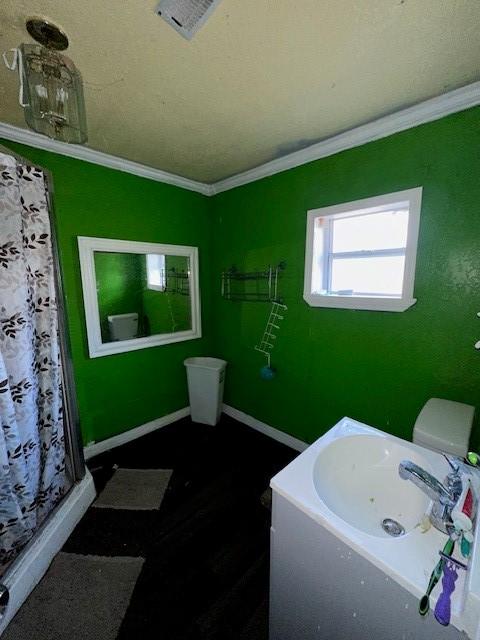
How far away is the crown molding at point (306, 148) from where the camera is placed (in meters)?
1.29

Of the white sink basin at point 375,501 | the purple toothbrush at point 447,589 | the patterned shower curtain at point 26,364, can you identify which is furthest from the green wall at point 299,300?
the purple toothbrush at point 447,589

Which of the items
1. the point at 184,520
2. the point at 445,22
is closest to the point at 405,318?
the point at 445,22

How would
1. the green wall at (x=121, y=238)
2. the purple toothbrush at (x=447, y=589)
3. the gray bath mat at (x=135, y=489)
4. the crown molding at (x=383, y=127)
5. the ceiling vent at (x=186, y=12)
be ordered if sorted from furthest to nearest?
the green wall at (x=121, y=238) → the gray bath mat at (x=135, y=489) → the crown molding at (x=383, y=127) → the ceiling vent at (x=186, y=12) → the purple toothbrush at (x=447, y=589)

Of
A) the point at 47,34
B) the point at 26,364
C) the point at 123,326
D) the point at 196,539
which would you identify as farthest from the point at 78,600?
the point at 47,34

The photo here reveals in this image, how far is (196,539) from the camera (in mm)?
1425

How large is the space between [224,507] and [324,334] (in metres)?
1.36

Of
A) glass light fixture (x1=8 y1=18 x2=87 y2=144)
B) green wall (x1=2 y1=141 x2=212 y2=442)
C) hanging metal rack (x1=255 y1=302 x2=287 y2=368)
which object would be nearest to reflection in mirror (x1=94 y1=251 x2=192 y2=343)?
green wall (x1=2 y1=141 x2=212 y2=442)

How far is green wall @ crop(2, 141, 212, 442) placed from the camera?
1831mm

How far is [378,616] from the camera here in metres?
0.64

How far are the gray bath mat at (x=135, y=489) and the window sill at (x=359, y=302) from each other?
1.71m

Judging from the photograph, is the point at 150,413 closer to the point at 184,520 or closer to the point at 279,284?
the point at 184,520

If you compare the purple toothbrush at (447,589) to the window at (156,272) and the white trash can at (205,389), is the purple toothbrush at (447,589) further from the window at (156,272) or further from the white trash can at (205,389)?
the window at (156,272)

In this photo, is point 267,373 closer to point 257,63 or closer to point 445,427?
point 445,427

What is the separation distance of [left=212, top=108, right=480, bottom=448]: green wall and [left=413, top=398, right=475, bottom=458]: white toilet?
0.16m
